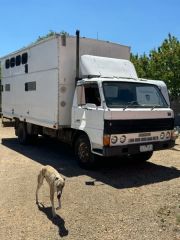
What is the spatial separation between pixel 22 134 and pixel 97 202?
8.03 metres

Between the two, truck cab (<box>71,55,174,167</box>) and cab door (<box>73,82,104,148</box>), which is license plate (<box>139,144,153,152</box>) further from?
cab door (<box>73,82,104,148</box>)

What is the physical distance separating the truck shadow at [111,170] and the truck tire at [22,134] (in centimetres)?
104

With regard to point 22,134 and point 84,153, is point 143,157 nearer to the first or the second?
point 84,153

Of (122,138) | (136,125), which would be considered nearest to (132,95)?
(136,125)

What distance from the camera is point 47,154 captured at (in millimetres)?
12625

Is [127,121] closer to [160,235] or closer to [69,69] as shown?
[69,69]

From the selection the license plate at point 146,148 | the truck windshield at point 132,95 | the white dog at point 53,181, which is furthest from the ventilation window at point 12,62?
the white dog at point 53,181

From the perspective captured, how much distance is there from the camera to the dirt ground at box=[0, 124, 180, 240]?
5.80m

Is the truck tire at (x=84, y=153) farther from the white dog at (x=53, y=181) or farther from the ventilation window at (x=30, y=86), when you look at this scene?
the ventilation window at (x=30, y=86)

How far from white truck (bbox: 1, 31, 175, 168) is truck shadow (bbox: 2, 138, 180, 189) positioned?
18.4 inches

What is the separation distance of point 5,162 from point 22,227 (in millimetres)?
5409

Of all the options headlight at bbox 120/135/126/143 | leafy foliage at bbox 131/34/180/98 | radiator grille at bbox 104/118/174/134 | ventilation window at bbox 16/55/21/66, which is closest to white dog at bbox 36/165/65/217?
radiator grille at bbox 104/118/174/134

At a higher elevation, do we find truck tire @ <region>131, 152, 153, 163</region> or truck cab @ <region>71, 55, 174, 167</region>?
truck cab @ <region>71, 55, 174, 167</region>

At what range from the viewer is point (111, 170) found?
33.3 ft
